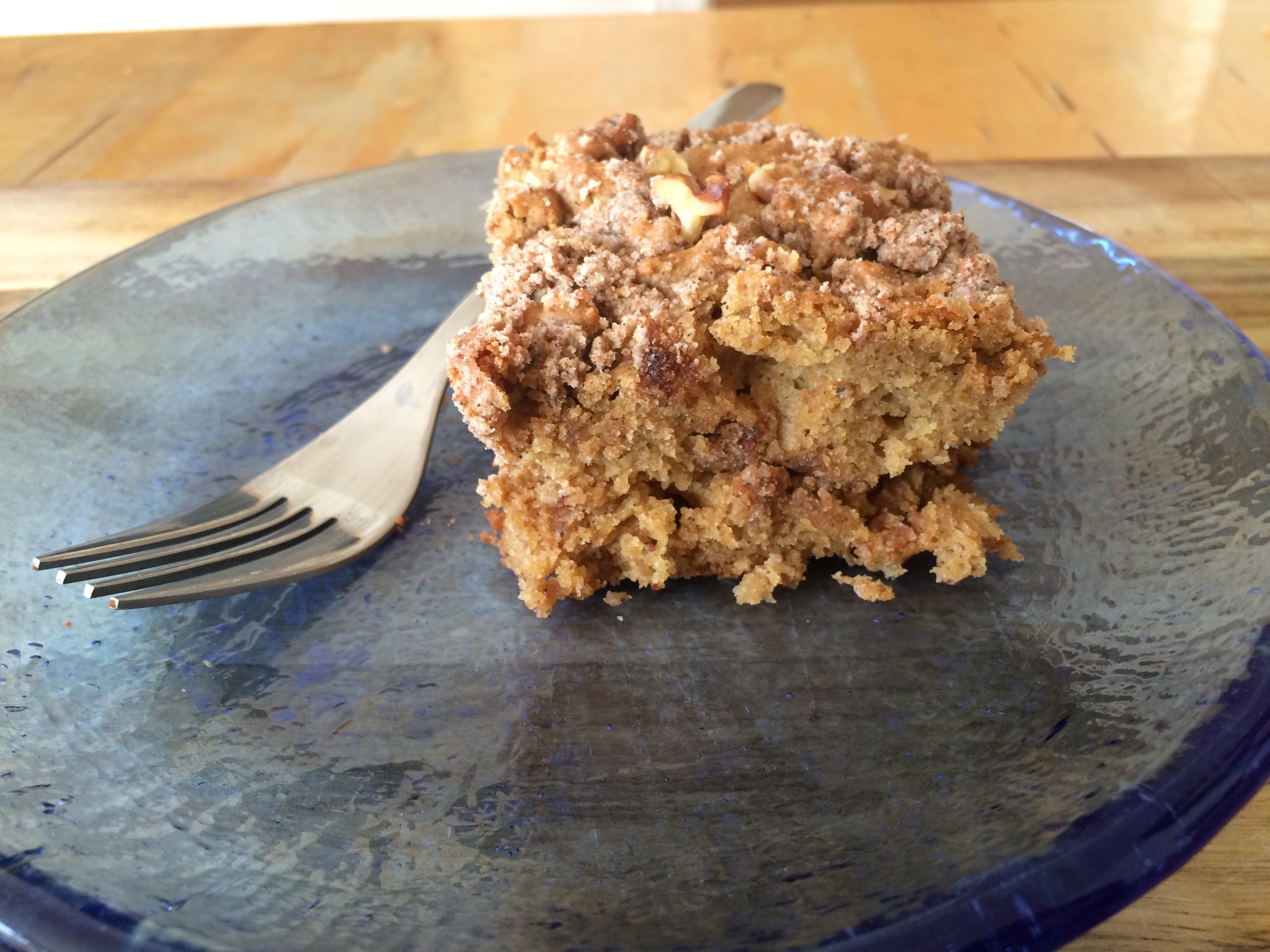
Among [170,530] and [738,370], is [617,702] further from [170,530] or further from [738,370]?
[170,530]

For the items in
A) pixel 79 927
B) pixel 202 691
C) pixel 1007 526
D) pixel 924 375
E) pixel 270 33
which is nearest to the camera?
pixel 79 927

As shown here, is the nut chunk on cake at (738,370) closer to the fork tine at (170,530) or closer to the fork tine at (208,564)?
the fork tine at (208,564)

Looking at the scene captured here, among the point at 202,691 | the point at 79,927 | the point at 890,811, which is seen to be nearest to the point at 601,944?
the point at 890,811

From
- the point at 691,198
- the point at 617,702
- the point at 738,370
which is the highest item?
the point at 691,198

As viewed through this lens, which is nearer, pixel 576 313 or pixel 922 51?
pixel 576 313

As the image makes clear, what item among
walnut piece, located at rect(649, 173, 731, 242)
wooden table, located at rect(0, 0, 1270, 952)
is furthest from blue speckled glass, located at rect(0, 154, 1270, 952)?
wooden table, located at rect(0, 0, 1270, 952)

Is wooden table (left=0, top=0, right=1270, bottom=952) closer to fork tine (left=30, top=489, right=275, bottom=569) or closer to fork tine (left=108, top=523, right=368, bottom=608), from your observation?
fork tine (left=30, top=489, right=275, bottom=569)

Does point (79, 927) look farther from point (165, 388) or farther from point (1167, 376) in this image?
point (1167, 376)

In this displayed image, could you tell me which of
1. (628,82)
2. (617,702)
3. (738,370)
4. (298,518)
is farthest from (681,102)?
(617,702)
